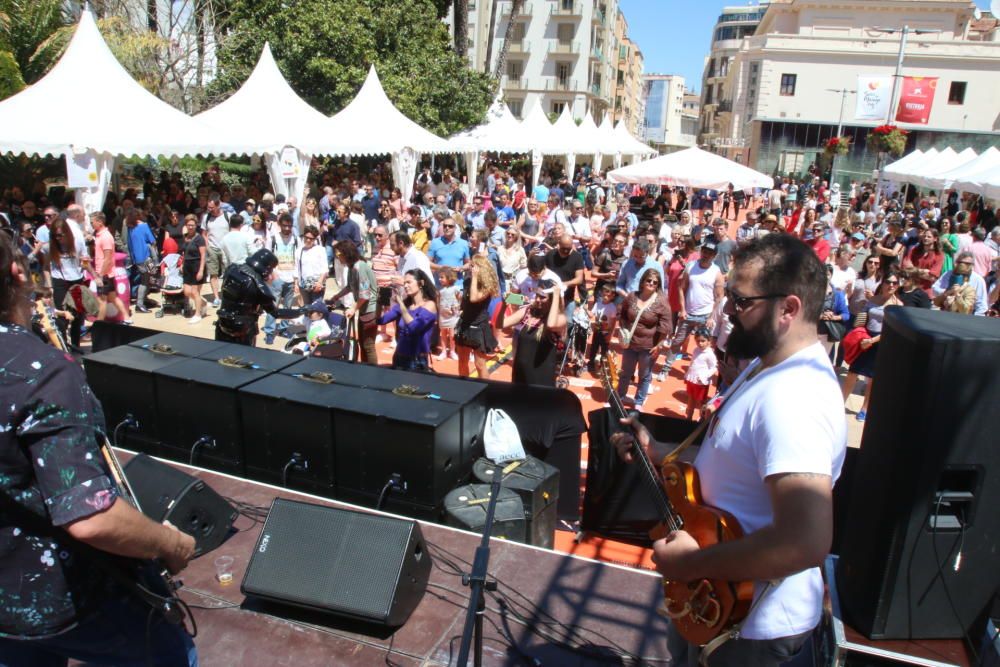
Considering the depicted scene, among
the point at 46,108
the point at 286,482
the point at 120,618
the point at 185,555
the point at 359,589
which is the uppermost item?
the point at 46,108

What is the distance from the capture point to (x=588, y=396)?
8.24m

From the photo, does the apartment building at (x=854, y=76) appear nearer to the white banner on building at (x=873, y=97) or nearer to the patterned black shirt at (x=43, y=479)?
the white banner on building at (x=873, y=97)

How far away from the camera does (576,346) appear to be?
8.81 m

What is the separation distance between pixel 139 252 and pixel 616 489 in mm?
9107

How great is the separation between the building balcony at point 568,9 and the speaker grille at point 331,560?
62.1 m

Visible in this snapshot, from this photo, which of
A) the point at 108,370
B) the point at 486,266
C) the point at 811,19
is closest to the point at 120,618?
the point at 108,370

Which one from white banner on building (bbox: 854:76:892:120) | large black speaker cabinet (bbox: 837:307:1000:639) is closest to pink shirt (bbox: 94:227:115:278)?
large black speaker cabinet (bbox: 837:307:1000:639)

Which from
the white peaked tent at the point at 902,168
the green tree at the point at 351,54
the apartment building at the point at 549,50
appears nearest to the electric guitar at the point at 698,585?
the green tree at the point at 351,54

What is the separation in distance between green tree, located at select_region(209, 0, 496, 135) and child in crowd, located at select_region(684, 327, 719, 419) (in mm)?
19346

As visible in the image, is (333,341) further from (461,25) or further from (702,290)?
(461,25)

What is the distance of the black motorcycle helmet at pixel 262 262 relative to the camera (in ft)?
21.4

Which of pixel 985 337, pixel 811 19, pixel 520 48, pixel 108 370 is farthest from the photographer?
pixel 520 48

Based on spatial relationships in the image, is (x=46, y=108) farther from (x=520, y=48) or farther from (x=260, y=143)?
(x=520, y=48)

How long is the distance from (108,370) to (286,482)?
5.83ft
